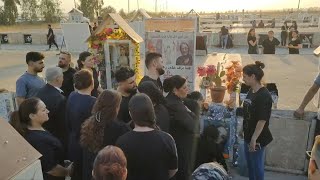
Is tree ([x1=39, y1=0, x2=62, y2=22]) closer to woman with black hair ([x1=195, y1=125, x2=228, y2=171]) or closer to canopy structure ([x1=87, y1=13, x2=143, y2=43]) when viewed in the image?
canopy structure ([x1=87, y1=13, x2=143, y2=43])

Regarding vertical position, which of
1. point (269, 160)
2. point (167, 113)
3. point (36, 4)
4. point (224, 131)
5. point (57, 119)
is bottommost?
point (269, 160)

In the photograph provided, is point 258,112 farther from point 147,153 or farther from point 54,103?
point 54,103

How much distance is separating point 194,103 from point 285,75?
318 inches

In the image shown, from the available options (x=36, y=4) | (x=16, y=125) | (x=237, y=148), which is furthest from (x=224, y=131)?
(x=36, y=4)

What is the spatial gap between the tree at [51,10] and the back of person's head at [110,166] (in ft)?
181

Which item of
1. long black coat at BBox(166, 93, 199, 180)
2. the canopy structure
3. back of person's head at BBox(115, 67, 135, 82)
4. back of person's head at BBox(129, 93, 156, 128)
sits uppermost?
the canopy structure

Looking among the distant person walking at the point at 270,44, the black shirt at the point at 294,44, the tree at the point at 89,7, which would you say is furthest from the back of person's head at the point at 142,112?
the tree at the point at 89,7

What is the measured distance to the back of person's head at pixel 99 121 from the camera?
116 inches

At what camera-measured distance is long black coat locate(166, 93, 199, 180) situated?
3.45m

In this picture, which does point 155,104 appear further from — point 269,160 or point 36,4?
point 36,4

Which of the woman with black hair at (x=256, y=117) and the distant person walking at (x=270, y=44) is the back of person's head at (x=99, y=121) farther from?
the distant person walking at (x=270, y=44)


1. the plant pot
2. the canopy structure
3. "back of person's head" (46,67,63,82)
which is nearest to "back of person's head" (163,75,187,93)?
"back of person's head" (46,67,63,82)

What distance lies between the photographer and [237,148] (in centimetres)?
517

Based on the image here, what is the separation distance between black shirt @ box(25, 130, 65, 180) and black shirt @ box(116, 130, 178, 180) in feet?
2.66
